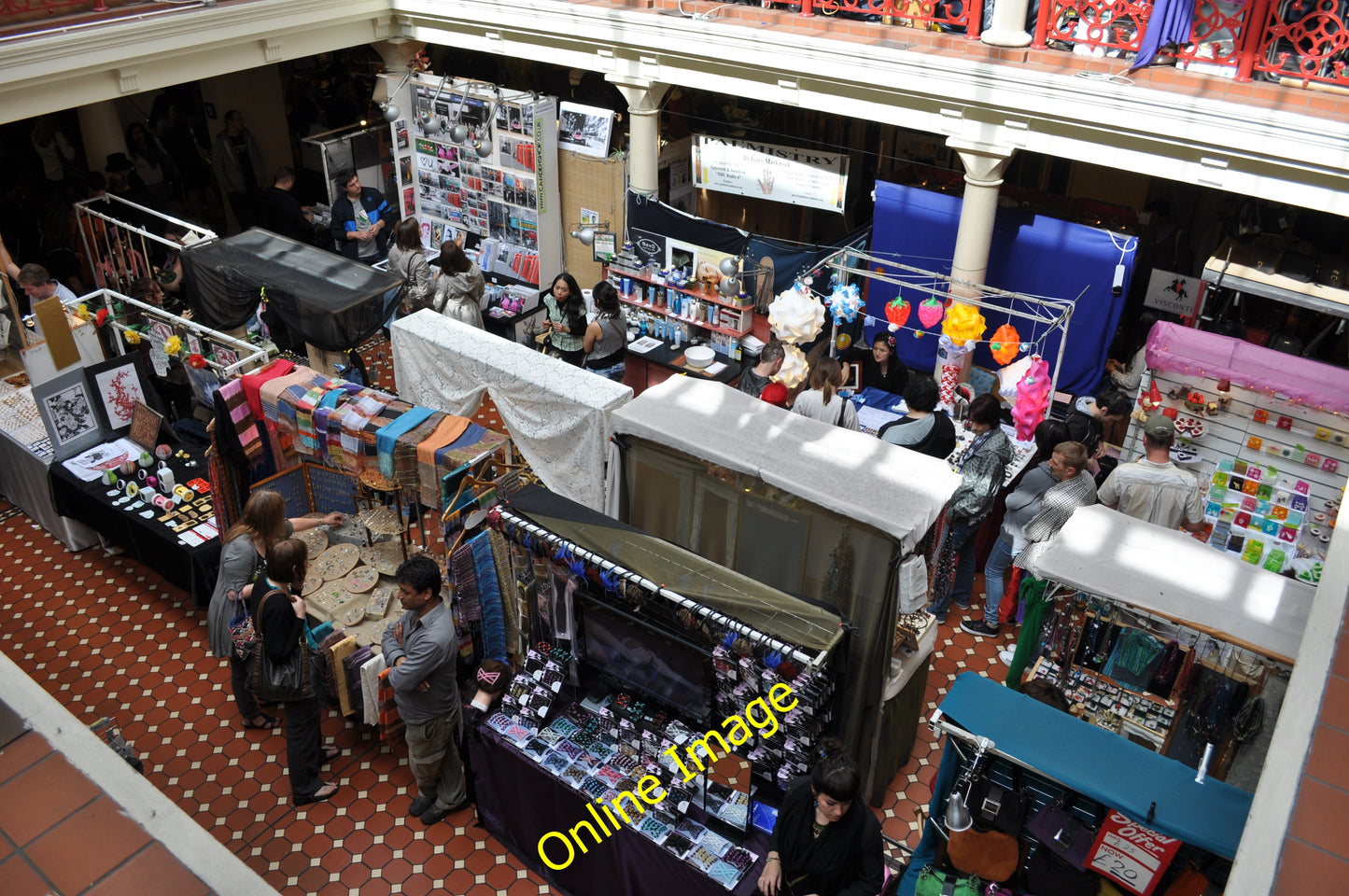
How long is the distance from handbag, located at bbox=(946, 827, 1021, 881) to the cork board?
8.50 metres

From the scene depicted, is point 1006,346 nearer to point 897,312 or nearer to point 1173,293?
point 897,312

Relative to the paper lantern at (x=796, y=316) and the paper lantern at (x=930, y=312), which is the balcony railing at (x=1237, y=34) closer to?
the paper lantern at (x=930, y=312)

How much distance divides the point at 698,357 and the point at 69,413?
5.44 m

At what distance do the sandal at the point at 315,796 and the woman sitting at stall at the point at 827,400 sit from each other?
3.97 meters

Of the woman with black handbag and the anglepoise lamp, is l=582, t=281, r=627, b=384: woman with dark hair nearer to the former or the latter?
the woman with black handbag

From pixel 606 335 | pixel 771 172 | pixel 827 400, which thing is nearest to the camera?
pixel 827 400

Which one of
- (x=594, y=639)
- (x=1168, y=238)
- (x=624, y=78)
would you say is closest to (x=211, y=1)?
(x=624, y=78)

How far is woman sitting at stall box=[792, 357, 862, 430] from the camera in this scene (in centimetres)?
719

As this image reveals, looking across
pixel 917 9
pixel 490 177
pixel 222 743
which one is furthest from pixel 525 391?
pixel 490 177

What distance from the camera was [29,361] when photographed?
7.91 m

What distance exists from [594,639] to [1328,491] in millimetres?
5680

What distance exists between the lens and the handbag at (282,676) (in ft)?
17.8

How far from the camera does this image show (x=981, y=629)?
7.45m

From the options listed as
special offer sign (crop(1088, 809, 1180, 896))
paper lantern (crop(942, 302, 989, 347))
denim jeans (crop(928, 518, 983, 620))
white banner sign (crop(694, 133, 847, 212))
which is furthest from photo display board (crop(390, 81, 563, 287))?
special offer sign (crop(1088, 809, 1180, 896))
